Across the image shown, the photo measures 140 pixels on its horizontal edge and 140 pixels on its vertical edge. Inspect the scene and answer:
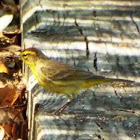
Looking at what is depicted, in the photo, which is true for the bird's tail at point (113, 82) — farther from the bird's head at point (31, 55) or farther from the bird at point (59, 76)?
the bird's head at point (31, 55)

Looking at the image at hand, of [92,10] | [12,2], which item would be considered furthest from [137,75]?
[12,2]

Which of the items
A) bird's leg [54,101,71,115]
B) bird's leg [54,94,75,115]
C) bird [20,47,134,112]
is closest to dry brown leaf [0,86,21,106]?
bird [20,47,134,112]

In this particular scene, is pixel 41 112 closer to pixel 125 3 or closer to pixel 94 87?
pixel 94 87

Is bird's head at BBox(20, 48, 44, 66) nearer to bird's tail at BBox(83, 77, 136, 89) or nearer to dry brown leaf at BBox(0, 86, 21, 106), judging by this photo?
bird's tail at BBox(83, 77, 136, 89)

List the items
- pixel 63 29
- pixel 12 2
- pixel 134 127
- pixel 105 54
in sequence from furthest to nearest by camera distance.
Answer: pixel 12 2, pixel 63 29, pixel 105 54, pixel 134 127

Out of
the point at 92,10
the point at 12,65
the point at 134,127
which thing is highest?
the point at 92,10

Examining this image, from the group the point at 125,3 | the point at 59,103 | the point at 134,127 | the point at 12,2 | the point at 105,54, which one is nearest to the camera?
the point at 134,127

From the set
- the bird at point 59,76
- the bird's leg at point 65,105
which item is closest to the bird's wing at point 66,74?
the bird at point 59,76
